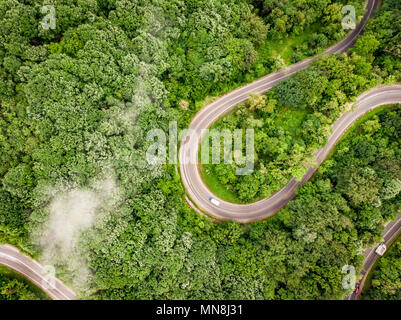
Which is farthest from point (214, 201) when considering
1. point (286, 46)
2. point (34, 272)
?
point (286, 46)

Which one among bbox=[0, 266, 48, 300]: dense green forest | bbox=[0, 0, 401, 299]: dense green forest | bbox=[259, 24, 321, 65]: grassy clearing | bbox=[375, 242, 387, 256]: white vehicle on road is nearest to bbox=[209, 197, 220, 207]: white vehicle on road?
bbox=[0, 0, 401, 299]: dense green forest

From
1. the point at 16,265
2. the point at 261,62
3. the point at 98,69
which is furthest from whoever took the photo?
the point at 261,62

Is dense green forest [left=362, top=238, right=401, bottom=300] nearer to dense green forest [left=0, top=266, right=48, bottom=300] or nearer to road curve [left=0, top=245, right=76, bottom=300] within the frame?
road curve [left=0, top=245, right=76, bottom=300]

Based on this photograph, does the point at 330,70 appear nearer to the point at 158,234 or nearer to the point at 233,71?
the point at 233,71

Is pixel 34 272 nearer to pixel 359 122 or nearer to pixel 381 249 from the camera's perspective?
pixel 381 249

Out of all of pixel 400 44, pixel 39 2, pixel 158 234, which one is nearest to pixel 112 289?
pixel 158 234
